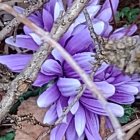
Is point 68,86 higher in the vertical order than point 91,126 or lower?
higher

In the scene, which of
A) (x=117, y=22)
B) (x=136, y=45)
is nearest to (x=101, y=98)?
(x=136, y=45)

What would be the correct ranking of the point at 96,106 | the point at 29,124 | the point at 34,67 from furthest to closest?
the point at 29,124 → the point at 96,106 → the point at 34,67

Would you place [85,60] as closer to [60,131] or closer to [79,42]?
[79,42]

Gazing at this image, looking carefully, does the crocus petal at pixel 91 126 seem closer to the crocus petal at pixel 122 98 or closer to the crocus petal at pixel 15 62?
the crocus petal at pixel 122 98

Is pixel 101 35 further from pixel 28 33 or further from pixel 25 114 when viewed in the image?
pixel 25 114

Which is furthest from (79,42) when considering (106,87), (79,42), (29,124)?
(29,124)

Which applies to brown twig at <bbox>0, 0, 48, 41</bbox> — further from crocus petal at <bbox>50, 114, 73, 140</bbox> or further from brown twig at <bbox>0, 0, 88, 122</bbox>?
crocus petal at <bbox>50, 114, 73, 140</bbox>

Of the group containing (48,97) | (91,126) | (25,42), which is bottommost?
(91,126)

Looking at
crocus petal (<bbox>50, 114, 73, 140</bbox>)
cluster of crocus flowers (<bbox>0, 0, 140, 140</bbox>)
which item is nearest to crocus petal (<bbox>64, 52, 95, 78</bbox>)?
cluster of crocus flowers (<bbox>0, 0, 140, 140</bbox>)
